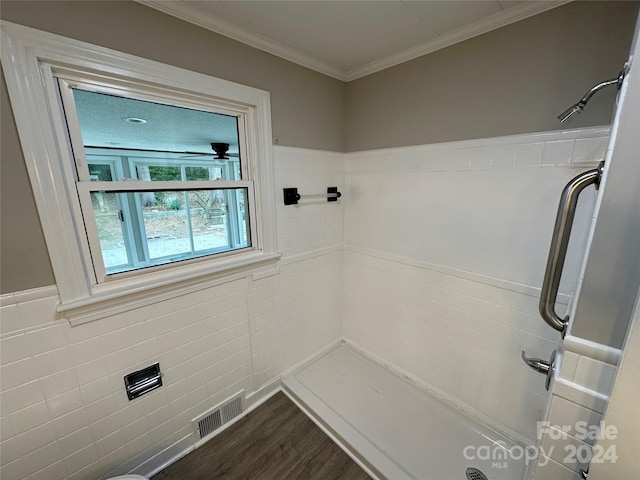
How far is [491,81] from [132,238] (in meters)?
2.03

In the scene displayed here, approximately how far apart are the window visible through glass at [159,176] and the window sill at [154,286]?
0.09 metres

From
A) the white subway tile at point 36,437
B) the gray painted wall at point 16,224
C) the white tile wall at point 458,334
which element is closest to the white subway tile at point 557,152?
the white tile wall at point 458,334

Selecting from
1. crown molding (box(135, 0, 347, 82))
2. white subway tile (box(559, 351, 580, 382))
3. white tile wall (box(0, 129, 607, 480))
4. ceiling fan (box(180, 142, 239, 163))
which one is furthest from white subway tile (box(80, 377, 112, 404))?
white subway tile (box(559, 351, 580, 382))

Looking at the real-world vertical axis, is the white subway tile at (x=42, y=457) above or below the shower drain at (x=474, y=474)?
above

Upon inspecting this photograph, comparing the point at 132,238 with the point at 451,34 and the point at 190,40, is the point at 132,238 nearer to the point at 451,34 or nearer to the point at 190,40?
the point at 190,40

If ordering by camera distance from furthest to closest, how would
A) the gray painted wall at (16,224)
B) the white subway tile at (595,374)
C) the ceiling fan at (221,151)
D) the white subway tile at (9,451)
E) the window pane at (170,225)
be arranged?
the ceiling fan at (221,151), the window pane at (170,225), the white subway tile at (9,451), the gray painted wall at (16,224), the white subway tile at (595,374)

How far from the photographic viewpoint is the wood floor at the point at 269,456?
1.42 m

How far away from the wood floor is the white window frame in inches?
39.2

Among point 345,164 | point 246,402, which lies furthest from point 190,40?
point 246,402

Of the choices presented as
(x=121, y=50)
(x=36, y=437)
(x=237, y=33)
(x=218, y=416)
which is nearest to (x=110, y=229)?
(x=121, y=50)

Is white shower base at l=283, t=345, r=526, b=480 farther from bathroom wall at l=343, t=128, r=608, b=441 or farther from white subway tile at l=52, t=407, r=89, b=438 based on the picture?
white subway tile at l=52, t=407, r=89, b=438

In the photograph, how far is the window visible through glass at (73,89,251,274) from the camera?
3.84ft

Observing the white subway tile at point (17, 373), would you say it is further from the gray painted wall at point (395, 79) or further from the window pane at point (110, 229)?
the window pane at point (110, 229)

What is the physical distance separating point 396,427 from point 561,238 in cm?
149
